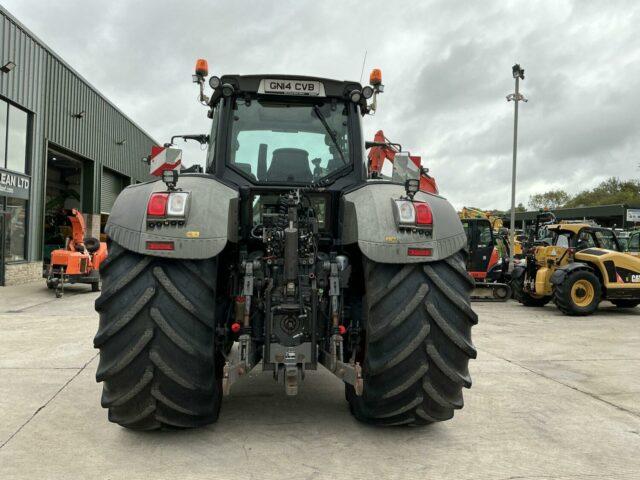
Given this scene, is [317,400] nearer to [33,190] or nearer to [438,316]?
[438,316]

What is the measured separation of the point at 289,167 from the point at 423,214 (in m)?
1.22

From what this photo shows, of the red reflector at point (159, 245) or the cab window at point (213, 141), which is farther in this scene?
the cab window at point (213, 141)

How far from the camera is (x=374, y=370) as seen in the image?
3.55 m

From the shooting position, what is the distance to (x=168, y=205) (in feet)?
11.3

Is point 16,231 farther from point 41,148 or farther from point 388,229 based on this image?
point 388,229

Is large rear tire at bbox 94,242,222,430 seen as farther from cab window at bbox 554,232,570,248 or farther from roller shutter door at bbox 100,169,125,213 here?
roller shutter door at bbox 100,169,125,213

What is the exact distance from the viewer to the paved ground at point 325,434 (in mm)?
3244

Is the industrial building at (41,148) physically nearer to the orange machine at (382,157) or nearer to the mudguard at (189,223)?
the orange machine at (382,157)

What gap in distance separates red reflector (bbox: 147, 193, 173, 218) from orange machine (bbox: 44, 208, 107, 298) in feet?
38.1

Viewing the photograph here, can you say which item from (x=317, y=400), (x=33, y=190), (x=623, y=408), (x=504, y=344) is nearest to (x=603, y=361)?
(x=504, y=344)

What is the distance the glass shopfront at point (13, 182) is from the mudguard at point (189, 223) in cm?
1373

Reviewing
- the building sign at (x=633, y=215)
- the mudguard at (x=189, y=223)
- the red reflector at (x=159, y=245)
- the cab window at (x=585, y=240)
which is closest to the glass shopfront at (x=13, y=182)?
the mudguard at (x=189, y=223)

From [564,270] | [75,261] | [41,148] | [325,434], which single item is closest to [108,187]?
[41,148]

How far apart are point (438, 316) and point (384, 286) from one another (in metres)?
0.39
